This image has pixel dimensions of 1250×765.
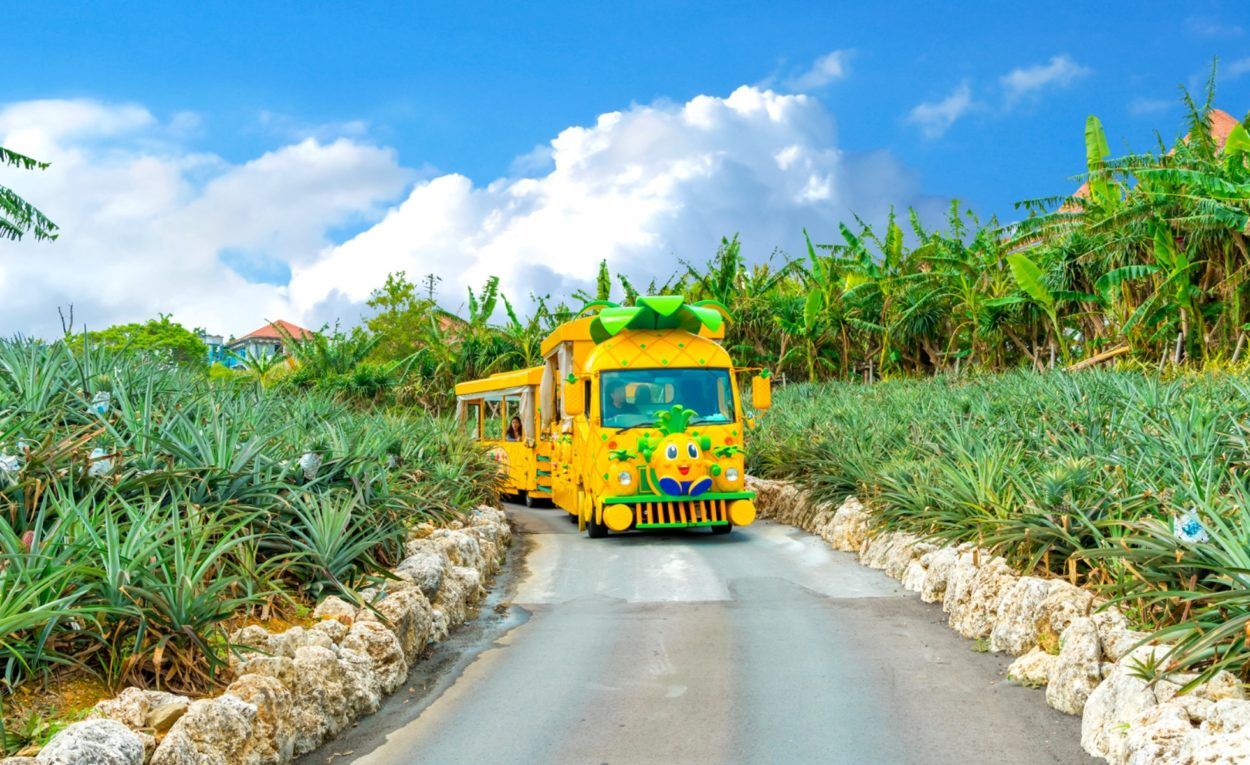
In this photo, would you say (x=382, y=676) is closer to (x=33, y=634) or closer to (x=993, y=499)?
(x=33, y=634)

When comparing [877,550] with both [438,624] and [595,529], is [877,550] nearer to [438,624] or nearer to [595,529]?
[595,529]

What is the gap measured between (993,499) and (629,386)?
611 cm

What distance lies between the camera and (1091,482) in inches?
346

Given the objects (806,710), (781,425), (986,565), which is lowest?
(806,710)

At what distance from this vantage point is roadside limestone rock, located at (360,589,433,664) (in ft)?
23.8

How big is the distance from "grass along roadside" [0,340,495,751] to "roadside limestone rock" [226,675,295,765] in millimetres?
262

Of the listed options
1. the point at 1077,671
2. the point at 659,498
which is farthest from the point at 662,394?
the point at 1077,671

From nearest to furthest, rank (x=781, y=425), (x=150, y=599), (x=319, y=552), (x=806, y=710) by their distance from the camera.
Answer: (x=150, y=599) → (x=806, y=710) → (x=319, y=552) → (x=781, y=425)

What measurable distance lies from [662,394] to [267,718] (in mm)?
9808

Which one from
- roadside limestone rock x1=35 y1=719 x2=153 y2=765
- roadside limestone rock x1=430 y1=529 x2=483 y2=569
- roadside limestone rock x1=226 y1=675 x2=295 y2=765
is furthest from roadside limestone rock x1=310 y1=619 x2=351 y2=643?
roadside limestone rock x1=430 y1=529 x2=483 y2=569

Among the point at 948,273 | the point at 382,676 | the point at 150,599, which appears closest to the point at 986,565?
the point at 382,676

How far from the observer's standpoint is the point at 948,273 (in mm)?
28578

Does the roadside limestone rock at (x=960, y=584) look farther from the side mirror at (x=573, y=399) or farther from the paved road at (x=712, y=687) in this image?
the side mirror at (x=573, y=399)

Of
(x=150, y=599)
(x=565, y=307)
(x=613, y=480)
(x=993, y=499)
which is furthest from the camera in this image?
(x=565, y=307)
